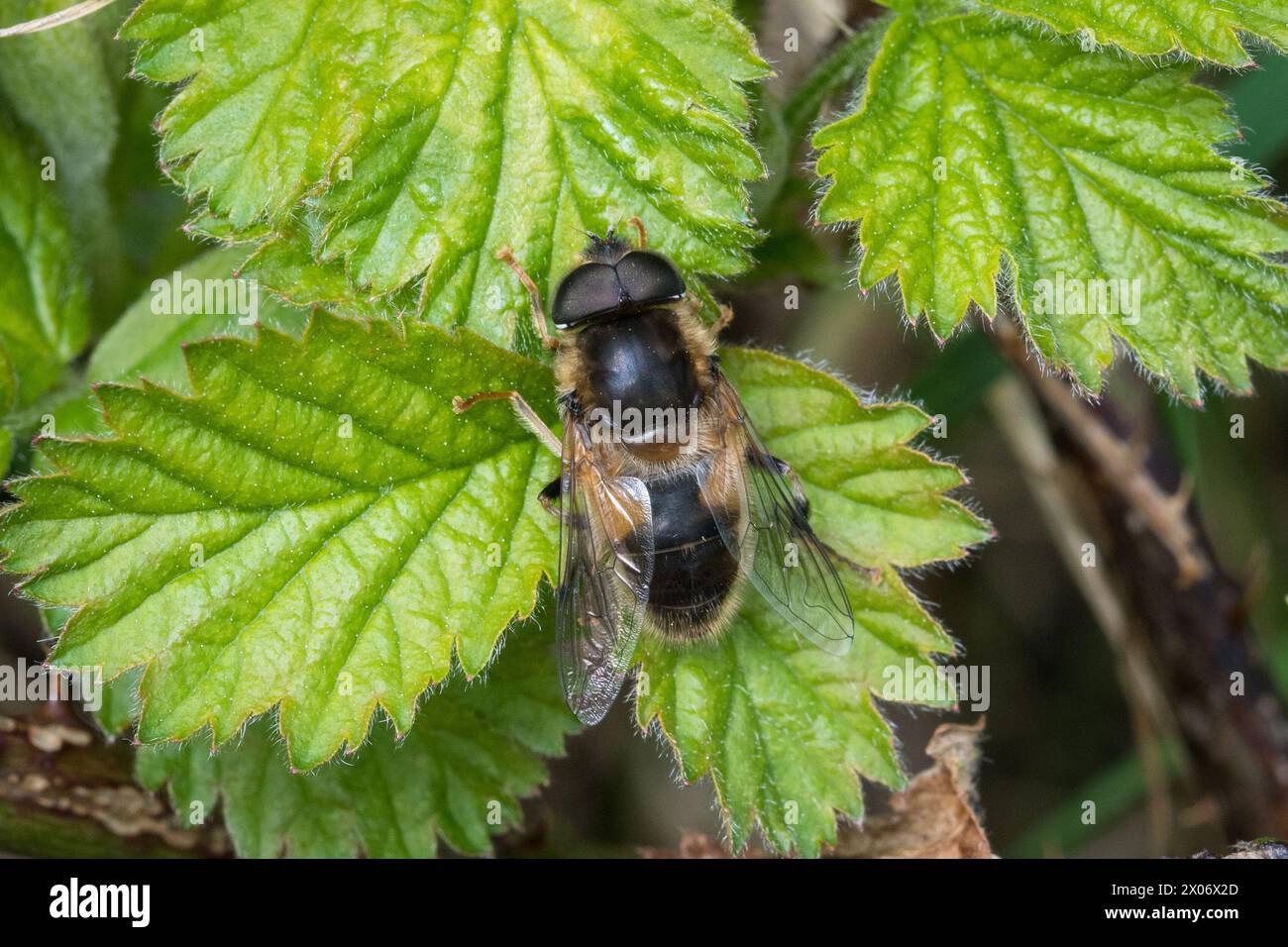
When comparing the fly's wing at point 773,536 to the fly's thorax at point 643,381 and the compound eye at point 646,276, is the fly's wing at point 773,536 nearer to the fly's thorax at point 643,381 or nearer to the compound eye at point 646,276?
the fly's thorax at point 643,381

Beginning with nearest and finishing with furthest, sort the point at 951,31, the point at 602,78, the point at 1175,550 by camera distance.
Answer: the point at 602,78, the point at 951,31, the point at 1175,550

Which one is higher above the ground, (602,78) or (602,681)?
(602,78)
